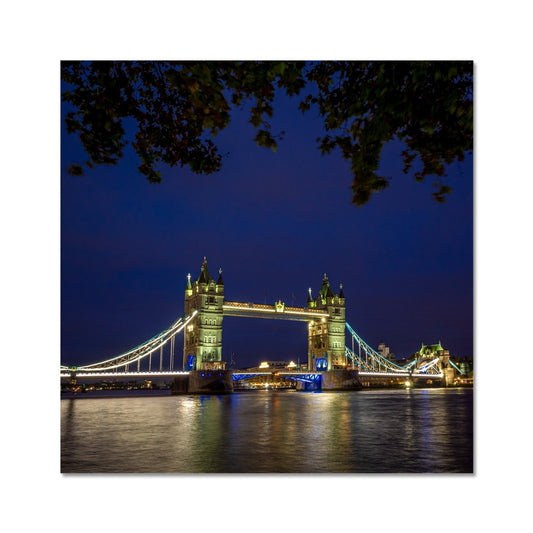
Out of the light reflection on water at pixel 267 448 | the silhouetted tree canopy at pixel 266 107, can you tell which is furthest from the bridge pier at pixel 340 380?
the silhouetted tree canopy at pixel 266 107

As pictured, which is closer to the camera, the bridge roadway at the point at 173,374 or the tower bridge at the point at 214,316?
the bridge roadway at the point at 173,374

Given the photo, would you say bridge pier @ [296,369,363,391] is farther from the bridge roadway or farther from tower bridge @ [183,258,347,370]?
tower bridge @ [183,258,347,370]

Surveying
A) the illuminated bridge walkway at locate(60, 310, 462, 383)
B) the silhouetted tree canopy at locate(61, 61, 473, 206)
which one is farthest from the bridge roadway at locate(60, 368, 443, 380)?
the silhouetted tree canopy at locate(61, 61, 473, 206)

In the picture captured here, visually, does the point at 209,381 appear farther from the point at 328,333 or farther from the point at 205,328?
the point at 328,333

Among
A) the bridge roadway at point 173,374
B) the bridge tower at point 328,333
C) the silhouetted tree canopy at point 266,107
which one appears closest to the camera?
the silhouetted tree canopy at point 266,107

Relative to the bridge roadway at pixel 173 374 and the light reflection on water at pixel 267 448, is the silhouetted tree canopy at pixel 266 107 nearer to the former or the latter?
the light reflection on water at pixel 267 448

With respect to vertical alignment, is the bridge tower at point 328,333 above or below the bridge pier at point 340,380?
above
